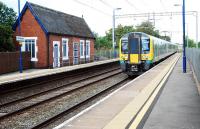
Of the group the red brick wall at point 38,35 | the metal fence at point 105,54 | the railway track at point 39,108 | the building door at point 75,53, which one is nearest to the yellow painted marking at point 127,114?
the railway track at point 39,108

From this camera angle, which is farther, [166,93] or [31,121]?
[166,93]

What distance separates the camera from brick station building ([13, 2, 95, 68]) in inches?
1324

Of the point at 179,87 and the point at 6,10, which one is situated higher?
the point at 6,10

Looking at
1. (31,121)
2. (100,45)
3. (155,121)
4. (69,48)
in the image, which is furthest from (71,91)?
(100,45)

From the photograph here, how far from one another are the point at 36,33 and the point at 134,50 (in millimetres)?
12931

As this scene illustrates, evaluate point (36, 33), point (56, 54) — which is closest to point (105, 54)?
point (56, 54)

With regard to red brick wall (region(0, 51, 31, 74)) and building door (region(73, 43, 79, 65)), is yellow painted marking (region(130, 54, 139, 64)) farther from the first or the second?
building door (region(73, 43, 79, 65))

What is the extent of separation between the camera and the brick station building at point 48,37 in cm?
3362

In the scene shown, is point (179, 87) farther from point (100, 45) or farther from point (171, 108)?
point (100, 45)

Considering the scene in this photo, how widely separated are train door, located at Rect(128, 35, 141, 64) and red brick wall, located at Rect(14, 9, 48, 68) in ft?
37.5

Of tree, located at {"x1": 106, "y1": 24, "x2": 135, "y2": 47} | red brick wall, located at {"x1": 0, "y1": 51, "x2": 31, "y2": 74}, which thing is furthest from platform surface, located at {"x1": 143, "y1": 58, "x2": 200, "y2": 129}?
tree, located at {"x1": 106, "y1": 24, "x2": 135, "y2": 47}

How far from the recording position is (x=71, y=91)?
17516mm

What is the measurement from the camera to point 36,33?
33.9m

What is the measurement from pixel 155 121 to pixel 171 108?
6.60ft
